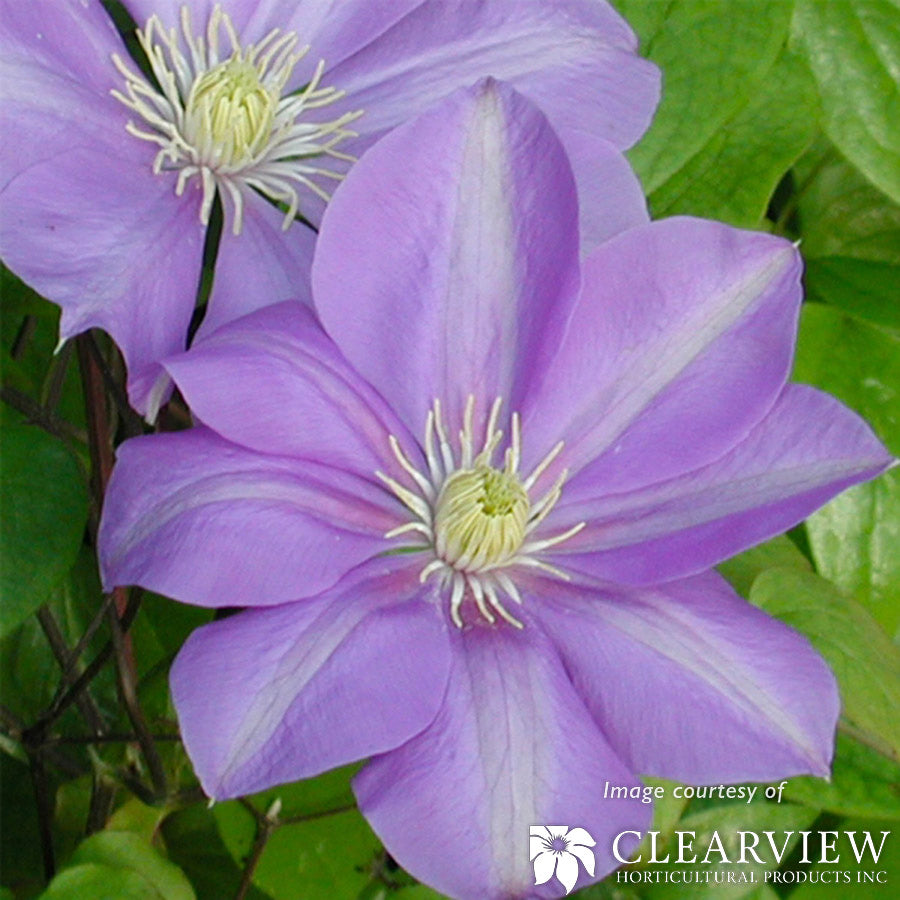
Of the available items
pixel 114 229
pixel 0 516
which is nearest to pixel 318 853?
pixel 0 516

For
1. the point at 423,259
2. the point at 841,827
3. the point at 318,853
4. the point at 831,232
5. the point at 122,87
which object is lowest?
the point at 841,827

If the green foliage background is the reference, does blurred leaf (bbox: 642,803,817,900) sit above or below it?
below

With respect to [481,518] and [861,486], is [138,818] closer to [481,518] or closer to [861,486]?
[481,518]

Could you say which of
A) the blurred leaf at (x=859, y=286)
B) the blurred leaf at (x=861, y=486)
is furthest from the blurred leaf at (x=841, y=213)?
the blurred leaf at (x=861, y=486)

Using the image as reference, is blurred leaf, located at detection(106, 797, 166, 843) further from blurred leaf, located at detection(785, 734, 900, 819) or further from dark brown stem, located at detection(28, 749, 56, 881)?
blurred leaf, located at detection(785, 734, 900, 819)

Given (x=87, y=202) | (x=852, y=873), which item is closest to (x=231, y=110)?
(x=87, y=202)

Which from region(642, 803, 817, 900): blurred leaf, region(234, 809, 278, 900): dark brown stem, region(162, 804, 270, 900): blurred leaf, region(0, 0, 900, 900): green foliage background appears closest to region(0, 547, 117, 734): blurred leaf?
region(0, 0, 900, 900): green foliage background

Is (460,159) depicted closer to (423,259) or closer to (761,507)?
(423,259)
